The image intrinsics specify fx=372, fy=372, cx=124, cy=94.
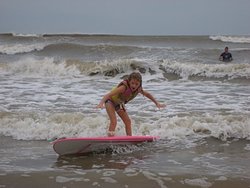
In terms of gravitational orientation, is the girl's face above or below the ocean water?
above

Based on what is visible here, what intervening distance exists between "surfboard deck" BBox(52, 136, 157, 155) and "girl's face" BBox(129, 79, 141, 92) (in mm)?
844

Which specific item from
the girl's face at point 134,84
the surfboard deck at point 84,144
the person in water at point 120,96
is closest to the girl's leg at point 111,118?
the person in water at point 120,96

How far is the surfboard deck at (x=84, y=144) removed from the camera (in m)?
5.57

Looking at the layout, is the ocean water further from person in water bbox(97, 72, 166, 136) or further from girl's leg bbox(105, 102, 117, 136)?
person in water bbox(97, 72, 166, 136)

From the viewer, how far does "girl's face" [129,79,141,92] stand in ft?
20.3

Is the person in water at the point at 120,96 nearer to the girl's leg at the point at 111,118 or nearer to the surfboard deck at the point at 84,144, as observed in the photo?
the girl's leg at the point at 111,118

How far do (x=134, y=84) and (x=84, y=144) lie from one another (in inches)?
52.2

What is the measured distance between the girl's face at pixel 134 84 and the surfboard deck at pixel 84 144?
2.77ft

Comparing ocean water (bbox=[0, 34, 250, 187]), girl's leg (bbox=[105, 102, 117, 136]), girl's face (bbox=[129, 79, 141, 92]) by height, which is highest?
girl's face (bbox=[129, 79, 141, 92])

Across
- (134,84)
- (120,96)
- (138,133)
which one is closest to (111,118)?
(120,96)

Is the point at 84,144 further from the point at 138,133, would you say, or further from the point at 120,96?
the point at 138,133

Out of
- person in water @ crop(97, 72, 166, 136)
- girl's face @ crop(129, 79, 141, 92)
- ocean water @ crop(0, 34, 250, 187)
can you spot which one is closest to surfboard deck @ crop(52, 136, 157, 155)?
ocean water @ crop(0, 34, 250, 187)

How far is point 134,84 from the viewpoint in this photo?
20.4 feet

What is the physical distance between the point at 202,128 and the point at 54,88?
6.46m
